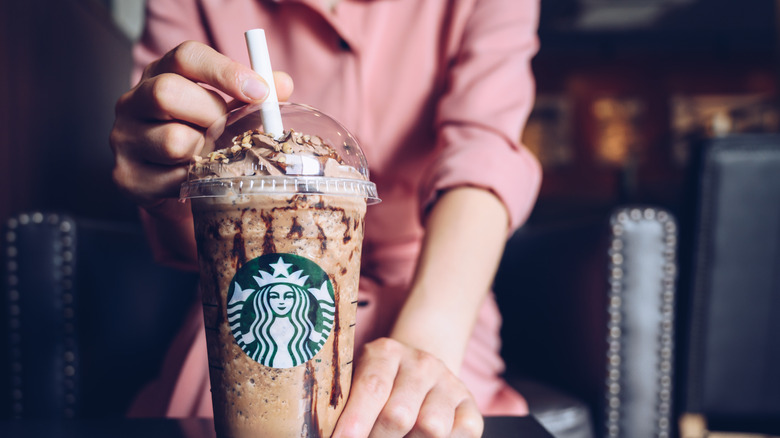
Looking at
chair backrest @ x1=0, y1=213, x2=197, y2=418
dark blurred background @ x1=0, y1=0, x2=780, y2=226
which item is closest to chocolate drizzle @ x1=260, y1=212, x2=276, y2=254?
chair backrest @ x1=0, y1=213, x2=197, y2=418

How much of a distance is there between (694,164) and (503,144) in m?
0.79

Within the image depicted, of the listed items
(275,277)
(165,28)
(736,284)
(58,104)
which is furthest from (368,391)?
(58,104)

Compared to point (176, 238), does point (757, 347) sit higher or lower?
lower

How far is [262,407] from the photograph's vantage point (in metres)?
0.52

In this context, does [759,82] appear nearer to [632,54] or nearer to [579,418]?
[632,54]

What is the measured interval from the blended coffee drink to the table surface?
0.06 m

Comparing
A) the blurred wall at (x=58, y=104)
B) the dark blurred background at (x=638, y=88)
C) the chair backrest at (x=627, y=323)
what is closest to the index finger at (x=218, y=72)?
the chair backrest at (x=627, y=323)

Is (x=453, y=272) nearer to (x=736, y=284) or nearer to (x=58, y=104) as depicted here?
(x=736, y=284)

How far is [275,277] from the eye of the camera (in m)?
0.50

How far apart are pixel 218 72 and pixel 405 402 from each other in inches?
14.0

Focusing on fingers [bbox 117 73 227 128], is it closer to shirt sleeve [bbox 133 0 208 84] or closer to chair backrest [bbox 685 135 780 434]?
shirt sleeve [bbox 133 0 208 84]

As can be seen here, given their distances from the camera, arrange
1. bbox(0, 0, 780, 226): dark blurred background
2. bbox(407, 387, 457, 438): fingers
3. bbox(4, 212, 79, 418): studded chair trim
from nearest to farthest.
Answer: bbox(407, 387, 457, 438): fingers < bbox(4, 212, 79, 418): studded chair trim < bbox(0, 0, 780, 226): dark blurred background

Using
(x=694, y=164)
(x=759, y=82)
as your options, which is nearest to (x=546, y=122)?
(x=759, y=82)

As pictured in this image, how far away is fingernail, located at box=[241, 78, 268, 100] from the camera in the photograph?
20.6 inches
